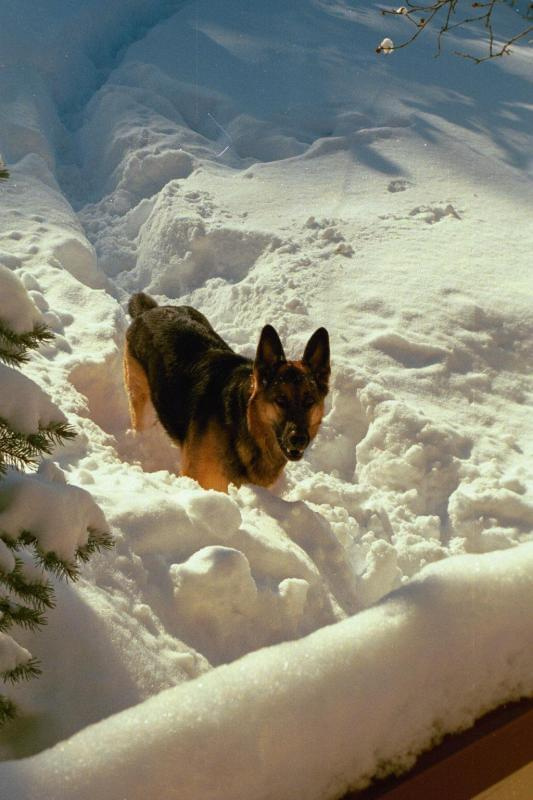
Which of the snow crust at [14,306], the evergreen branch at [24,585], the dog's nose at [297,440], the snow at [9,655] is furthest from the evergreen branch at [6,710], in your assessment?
the dog's nose at [297,440]

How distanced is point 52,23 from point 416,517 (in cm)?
1099

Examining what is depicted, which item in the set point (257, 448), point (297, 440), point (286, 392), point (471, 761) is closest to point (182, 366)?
point (257, 448)

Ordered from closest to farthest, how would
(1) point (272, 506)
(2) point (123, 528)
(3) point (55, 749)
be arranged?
1. (3) point (55, 749)
2. (2) point (123, 528)
3. (1) point (272, 506)

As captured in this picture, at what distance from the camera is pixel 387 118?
32.6 ft

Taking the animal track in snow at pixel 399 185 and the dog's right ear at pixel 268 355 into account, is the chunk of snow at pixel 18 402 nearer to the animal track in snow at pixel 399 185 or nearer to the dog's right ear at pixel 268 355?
the dog's right ear at pixel 268 355

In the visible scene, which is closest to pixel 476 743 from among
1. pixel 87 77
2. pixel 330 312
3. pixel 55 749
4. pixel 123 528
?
pixel 55 749

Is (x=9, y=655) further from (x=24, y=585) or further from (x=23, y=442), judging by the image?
(x=23, y=442)

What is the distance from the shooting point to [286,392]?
4109 millimetres

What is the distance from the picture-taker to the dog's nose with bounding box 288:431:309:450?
411 cm

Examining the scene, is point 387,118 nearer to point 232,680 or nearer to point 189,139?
point 189,139

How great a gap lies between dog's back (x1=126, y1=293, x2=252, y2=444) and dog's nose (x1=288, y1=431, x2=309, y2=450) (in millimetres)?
511

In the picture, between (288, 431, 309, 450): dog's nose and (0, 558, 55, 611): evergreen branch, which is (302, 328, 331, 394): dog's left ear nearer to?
(288, 431, 309, 450): dog's nose

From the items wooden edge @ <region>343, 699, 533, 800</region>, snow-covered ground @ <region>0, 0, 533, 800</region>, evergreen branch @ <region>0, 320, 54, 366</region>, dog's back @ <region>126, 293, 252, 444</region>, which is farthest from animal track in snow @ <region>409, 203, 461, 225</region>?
wooden edge @ <region>343, 699, 533, 800</region>

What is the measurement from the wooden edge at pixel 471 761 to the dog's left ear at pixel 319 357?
301 cm
